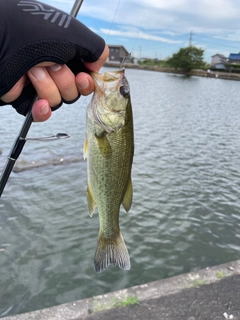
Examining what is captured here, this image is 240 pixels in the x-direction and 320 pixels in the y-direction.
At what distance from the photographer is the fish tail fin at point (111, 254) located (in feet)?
7.39

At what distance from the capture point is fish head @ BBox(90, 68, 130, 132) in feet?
6.24

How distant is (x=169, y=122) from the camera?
15430 millimetres

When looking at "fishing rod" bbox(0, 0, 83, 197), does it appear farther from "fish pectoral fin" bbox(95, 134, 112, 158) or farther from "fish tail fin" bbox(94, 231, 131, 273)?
"fish tail fin" bbox(94, 231, 131, 273)

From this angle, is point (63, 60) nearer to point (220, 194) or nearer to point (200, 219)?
point (200, 219)

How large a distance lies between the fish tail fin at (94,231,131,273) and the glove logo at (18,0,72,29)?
4.71ft

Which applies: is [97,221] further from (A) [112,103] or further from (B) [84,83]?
(B) [84,83]

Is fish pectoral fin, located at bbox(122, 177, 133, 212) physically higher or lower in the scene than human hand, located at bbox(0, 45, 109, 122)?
lower

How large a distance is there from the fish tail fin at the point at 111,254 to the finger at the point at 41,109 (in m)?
1.01

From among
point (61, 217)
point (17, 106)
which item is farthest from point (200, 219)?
point (17, 106)

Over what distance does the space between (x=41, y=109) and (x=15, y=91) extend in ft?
0.51

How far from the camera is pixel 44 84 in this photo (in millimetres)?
1609

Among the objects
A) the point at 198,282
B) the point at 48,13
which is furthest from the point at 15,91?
the point at 198,282

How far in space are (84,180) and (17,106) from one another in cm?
603

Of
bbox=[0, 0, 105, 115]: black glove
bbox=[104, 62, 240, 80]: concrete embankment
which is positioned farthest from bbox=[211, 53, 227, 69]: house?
bbox=[0, 0, 105, 115]: black glove
